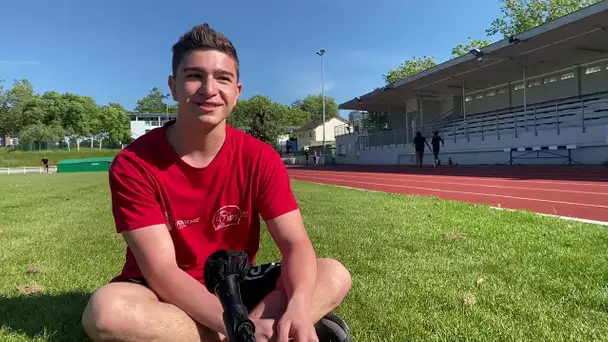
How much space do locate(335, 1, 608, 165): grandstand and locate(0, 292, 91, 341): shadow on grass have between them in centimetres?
1766

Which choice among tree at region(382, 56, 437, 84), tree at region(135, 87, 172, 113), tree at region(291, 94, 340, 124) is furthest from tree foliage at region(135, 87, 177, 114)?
tree at region(382, 56, 437, 84)

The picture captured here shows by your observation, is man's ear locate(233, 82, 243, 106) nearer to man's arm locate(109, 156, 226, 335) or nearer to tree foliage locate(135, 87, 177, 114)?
man's arm locate(109, 156, 226, 335)

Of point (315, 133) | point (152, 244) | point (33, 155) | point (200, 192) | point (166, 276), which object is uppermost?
point (315, 133)

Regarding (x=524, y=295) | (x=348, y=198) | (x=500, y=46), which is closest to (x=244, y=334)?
(x=524, y=295)

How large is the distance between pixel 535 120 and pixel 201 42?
69.5ft

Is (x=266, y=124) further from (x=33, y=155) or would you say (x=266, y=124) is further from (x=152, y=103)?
(x=152, y=103)

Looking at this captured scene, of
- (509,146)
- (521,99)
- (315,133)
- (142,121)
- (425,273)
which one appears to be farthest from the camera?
(142,121)

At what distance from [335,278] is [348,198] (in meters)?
7.31

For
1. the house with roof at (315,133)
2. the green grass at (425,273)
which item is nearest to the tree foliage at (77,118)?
the house with roof at (315,133)

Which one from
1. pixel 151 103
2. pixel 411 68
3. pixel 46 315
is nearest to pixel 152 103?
pixel 151 103

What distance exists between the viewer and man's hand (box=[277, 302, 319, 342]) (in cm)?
172

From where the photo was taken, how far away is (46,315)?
2732 mm

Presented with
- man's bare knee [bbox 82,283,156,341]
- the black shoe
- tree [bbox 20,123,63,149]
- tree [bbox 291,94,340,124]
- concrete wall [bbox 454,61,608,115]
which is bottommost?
the black shoe

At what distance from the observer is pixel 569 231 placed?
4863mm
